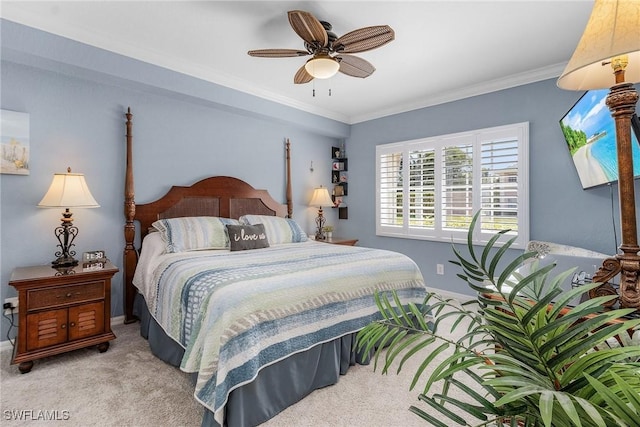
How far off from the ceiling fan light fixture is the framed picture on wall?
8.05 ft

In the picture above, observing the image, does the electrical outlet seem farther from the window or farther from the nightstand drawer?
the window

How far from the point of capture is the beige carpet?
5.67 feet

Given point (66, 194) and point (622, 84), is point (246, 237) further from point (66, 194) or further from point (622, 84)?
point (622, 84)

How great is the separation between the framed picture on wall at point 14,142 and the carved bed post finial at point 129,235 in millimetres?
741

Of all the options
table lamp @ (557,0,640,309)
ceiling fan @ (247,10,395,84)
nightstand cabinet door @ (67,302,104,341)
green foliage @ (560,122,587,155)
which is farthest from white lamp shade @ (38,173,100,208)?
green foliage @ (560,122,587,155)

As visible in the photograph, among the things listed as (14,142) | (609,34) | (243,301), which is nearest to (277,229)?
(243,301)

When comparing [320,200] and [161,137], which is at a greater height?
[161,137]

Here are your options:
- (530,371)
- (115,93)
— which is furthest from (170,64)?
(530,371)

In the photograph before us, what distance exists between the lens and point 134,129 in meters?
3.24

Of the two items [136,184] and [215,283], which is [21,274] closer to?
[136,184]

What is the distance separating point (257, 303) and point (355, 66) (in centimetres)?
209

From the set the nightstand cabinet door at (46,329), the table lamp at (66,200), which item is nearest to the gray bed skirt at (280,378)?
the nightstand cabinet door at (46,329)

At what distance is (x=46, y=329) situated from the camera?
7.48 feet

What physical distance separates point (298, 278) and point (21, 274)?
2.10 meters
